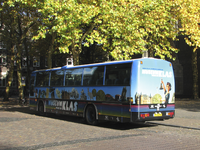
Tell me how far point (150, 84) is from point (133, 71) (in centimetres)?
93

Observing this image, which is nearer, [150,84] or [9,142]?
[9,142]

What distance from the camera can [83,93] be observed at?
44.7ft

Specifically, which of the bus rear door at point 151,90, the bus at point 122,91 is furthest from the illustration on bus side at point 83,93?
the bus rear door at point 151,90

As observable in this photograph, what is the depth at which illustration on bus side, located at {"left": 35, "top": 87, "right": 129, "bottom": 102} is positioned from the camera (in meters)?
11.4

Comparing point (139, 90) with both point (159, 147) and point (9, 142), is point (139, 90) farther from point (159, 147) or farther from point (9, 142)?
point (9, 142)

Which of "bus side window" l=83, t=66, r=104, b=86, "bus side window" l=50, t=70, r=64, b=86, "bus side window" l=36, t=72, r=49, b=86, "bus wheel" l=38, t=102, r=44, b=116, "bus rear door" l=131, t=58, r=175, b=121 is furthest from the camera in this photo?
"bus wheel" l=38, t=102, r=44, b=116

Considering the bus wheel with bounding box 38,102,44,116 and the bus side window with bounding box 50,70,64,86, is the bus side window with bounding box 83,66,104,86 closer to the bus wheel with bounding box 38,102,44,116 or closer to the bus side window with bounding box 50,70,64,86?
the bus side window with bounding box 50,70,64,86

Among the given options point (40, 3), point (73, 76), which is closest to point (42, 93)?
point (73, 76)

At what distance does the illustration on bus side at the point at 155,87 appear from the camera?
431 inches

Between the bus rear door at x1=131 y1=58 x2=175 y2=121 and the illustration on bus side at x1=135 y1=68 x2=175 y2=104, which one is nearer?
the bus rear door at x1=131 y1=58 x2=175 y2=121

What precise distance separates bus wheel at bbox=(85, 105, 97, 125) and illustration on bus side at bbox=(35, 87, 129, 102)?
0.51m

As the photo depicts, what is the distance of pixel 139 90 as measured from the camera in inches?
425

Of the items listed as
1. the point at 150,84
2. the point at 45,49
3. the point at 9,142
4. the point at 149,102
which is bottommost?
the point at 9,142

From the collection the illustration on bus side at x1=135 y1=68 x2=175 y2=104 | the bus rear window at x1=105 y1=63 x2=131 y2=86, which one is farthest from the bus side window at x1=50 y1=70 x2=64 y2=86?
the illustration on bus side at x1=135 y1=68 x2=175 y2=104
